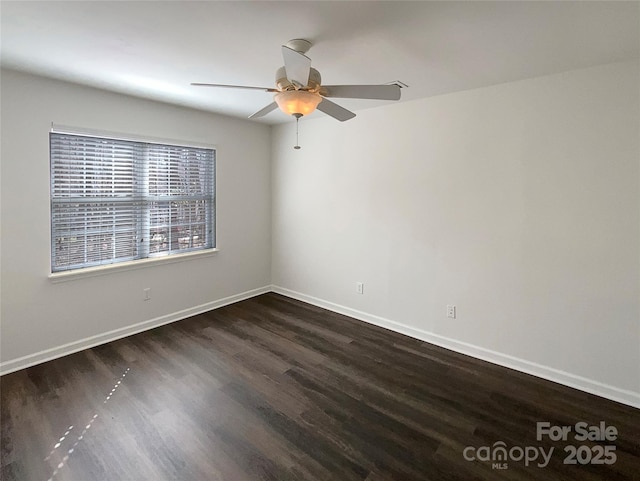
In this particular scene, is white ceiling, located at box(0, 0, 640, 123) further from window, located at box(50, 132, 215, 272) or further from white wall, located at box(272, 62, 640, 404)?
window, located at box(50, 132, 215, 272)

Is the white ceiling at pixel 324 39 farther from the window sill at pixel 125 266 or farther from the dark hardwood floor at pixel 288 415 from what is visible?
the dark hardwood floor at pixel 288 415

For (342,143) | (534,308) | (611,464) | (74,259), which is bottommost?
(611,464)

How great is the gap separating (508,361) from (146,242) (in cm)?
369

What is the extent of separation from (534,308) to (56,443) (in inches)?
135

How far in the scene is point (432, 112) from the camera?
3.10 metres

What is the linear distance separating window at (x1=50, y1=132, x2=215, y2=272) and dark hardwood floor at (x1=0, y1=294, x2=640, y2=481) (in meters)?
0.96

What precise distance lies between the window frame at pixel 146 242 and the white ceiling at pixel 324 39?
0.45m

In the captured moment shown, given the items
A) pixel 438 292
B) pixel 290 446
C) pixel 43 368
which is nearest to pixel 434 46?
pixel 438 292

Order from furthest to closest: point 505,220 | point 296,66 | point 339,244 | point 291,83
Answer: point 339,244, point 505,220, point 291,83, point 296,66

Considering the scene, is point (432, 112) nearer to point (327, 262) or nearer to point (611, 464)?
point (327, 262)

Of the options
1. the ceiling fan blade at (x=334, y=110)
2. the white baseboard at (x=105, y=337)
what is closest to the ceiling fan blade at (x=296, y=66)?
the ceiling fan blade at (x=334, y=110)

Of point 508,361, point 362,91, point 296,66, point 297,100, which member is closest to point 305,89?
point 297,100

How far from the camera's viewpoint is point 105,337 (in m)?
3.20

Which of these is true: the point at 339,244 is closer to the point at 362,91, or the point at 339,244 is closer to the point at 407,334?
the point at 407,334
